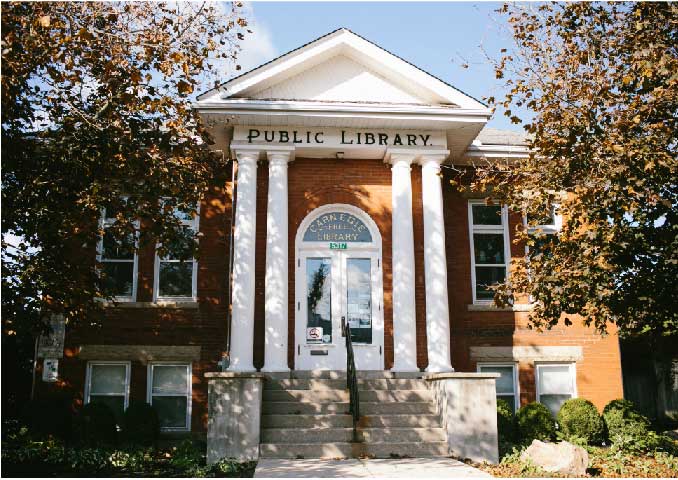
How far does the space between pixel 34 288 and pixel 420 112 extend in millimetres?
7670

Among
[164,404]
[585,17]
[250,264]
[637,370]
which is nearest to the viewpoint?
[585,17]

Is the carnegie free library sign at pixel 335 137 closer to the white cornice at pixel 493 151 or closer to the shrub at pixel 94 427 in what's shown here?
the white cornice at pixel 493 151

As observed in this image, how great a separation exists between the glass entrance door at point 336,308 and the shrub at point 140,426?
296cm

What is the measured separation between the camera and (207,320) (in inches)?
542

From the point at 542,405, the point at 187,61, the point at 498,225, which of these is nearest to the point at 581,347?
the point at 542,405

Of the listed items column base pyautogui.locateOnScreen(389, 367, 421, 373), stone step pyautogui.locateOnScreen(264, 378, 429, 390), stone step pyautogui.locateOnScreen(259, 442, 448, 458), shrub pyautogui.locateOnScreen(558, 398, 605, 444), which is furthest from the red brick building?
stone step pyautogui.locateOnScreen(259, 442, 448, 458)

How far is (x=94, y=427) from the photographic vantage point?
11.7 metres

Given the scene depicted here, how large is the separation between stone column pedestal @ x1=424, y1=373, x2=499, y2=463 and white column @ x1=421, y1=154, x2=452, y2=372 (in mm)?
1746

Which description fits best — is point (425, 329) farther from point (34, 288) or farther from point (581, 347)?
point (34, 288)

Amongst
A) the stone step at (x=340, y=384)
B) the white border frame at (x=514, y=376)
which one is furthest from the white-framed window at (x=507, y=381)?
the stone step at (x=340, y=384)

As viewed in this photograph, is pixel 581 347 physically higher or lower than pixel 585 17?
lower

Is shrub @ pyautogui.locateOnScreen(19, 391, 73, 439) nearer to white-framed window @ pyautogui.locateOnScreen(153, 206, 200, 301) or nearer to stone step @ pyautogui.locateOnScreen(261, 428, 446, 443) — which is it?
white-framed window @ pyautogui.locateOnScreen(153, 206, 200, 301)

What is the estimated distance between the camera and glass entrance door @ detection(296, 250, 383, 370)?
12.9 metres

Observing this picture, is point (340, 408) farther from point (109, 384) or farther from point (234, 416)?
point (109, 384)
